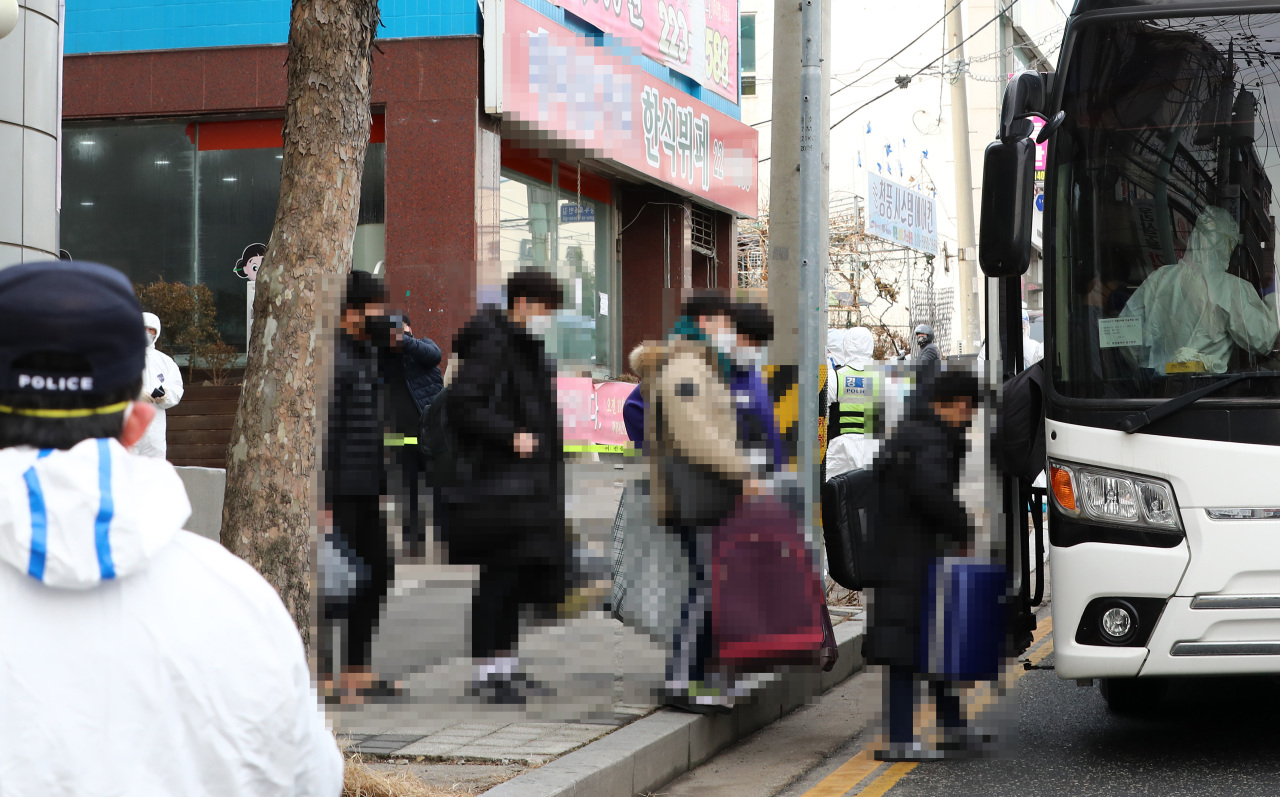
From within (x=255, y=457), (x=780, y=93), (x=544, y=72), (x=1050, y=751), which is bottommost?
(x=1050, y=751)

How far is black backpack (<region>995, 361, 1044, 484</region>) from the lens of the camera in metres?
5.72

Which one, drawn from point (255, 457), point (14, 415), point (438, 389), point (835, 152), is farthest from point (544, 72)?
point (835, 152)

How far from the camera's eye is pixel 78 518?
62.0 inches

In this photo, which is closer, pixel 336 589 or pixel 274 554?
pixel 274 554

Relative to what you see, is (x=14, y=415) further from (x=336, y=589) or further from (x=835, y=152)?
(x=835, y=152)

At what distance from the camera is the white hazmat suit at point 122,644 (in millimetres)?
1582

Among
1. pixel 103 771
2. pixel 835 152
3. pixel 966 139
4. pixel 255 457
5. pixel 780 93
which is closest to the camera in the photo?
pixel 103 771

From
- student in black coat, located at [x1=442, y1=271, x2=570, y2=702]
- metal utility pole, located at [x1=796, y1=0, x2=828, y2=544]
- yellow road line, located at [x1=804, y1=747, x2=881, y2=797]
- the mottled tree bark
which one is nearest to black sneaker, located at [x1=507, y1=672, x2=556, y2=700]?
student in black coat, located at [x1=442, y1=271, x2=570, y2=702]

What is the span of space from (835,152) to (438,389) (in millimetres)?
27690

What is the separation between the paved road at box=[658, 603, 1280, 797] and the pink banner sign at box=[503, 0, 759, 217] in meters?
8.48

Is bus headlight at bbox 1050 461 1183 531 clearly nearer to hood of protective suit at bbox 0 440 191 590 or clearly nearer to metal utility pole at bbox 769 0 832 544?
metal utility pole at bbox 769 0 832 544

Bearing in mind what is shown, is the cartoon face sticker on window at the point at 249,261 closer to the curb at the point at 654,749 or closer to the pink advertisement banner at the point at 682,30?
the pink advertisement banner at the point at 682,30

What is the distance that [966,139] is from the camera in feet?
66.2

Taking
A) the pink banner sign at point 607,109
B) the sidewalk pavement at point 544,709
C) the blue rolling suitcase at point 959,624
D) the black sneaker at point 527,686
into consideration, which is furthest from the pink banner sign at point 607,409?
the blue rolling suitcase at point 959,624
